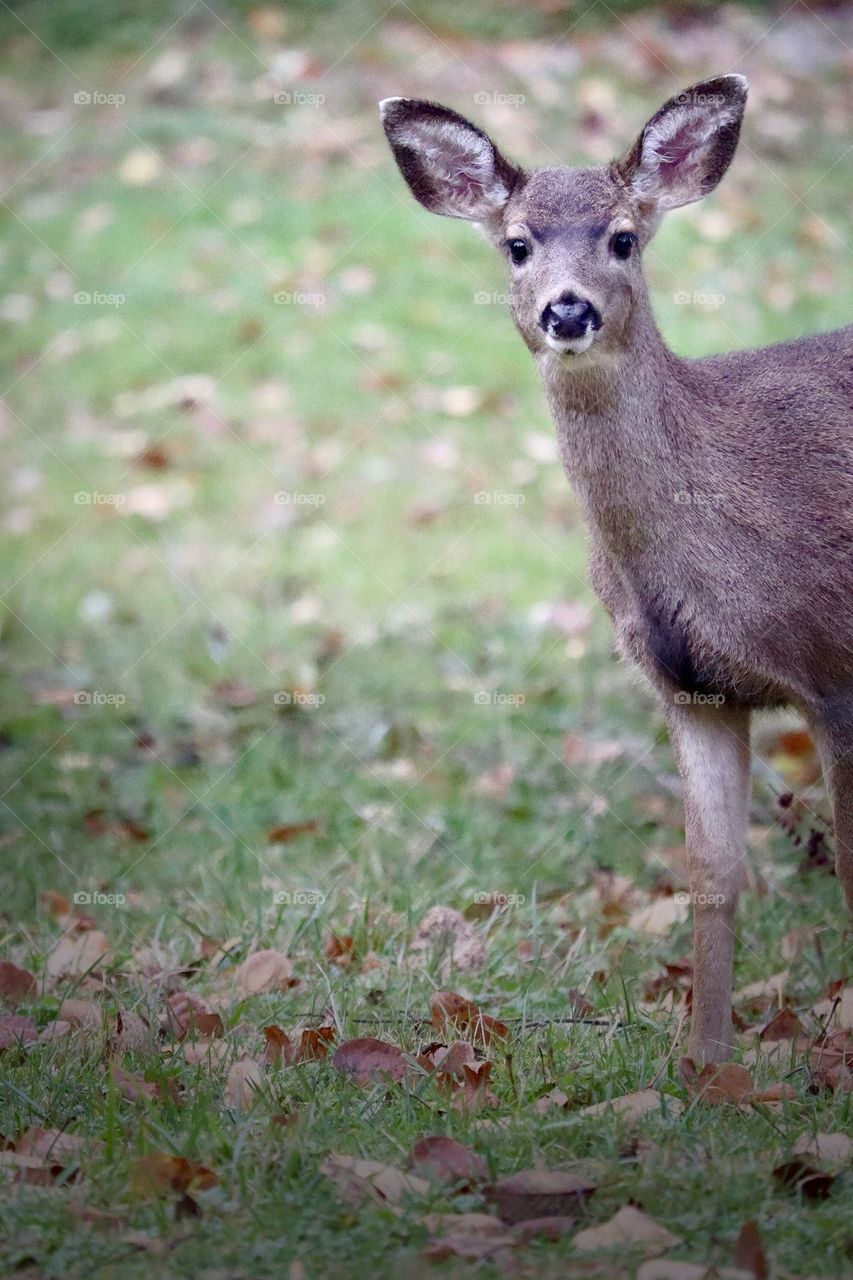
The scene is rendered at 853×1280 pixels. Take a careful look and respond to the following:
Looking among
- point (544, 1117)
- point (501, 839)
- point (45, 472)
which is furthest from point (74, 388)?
point (544, 1117)

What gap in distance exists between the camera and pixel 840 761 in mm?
4559

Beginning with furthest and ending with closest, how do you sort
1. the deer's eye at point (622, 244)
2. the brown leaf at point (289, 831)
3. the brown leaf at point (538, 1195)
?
the brown leaf at point (289, 831), the deer's eye at point (622, 244), the brown leaf at point (538, 1195)

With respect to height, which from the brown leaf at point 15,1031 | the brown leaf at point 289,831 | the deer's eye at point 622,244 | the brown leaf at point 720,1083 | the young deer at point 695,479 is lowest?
the brown leaf at point 720,1083

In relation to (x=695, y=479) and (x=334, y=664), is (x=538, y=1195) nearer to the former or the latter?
(x=695, y=479)

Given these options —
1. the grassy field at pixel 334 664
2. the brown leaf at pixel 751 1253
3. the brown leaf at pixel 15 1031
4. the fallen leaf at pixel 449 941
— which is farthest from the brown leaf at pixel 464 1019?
the brown leaf at pixel 751 1253

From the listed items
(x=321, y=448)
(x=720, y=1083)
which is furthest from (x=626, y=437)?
(x=321, y=448)

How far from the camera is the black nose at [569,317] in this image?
440 cm

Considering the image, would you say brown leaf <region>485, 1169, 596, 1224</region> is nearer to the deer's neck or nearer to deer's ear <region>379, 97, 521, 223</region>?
the deer's neck

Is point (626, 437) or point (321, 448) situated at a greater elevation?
point (321, 448)

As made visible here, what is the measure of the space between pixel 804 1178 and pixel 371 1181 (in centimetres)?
84

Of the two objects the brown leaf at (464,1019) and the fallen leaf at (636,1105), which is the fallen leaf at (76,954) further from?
the fallen leaf at (636,1105)

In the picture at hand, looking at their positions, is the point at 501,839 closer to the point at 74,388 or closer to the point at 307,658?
the point at 307,658

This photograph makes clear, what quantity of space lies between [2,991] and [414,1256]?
198cm

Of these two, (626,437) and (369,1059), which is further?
(626,437)
